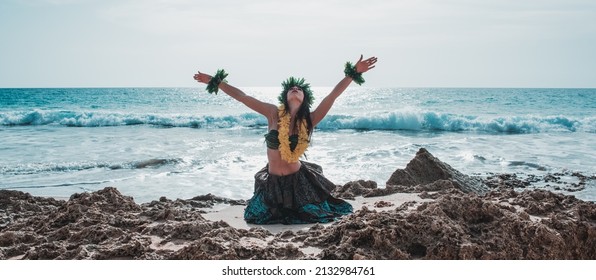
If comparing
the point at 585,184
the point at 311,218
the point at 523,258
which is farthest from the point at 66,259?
the point at 585,184

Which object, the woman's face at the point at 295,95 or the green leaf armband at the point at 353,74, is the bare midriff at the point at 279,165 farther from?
the green leaf armband at the point at 353,74

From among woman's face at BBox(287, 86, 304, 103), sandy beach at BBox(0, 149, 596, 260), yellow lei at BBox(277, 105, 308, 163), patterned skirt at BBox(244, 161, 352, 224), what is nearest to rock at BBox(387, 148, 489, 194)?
patterned skirt at BBox(244, 161, 352, 224)

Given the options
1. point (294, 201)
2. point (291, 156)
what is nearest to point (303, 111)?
point (291, 156)

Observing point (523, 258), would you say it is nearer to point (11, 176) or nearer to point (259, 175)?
point (259, 175)

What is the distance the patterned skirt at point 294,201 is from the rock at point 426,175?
187 centimetres

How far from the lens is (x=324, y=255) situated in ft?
12.2

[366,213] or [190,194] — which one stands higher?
[366,213]

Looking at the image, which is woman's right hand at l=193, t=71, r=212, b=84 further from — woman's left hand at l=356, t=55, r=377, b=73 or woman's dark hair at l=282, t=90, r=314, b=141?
woman's left hand at l=356, t=55, r=377, b=73

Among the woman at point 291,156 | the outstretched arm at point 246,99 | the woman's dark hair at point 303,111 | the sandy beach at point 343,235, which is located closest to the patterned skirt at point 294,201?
the woman at point 291,156

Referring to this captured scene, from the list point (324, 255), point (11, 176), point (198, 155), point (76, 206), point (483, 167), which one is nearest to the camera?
point (324, 255)

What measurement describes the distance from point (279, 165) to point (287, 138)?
Answer: 0.36 meters

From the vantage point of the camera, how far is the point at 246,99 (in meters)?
5.32

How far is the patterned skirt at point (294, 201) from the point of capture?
5285mm

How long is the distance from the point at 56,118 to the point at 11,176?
1971 centimetres
